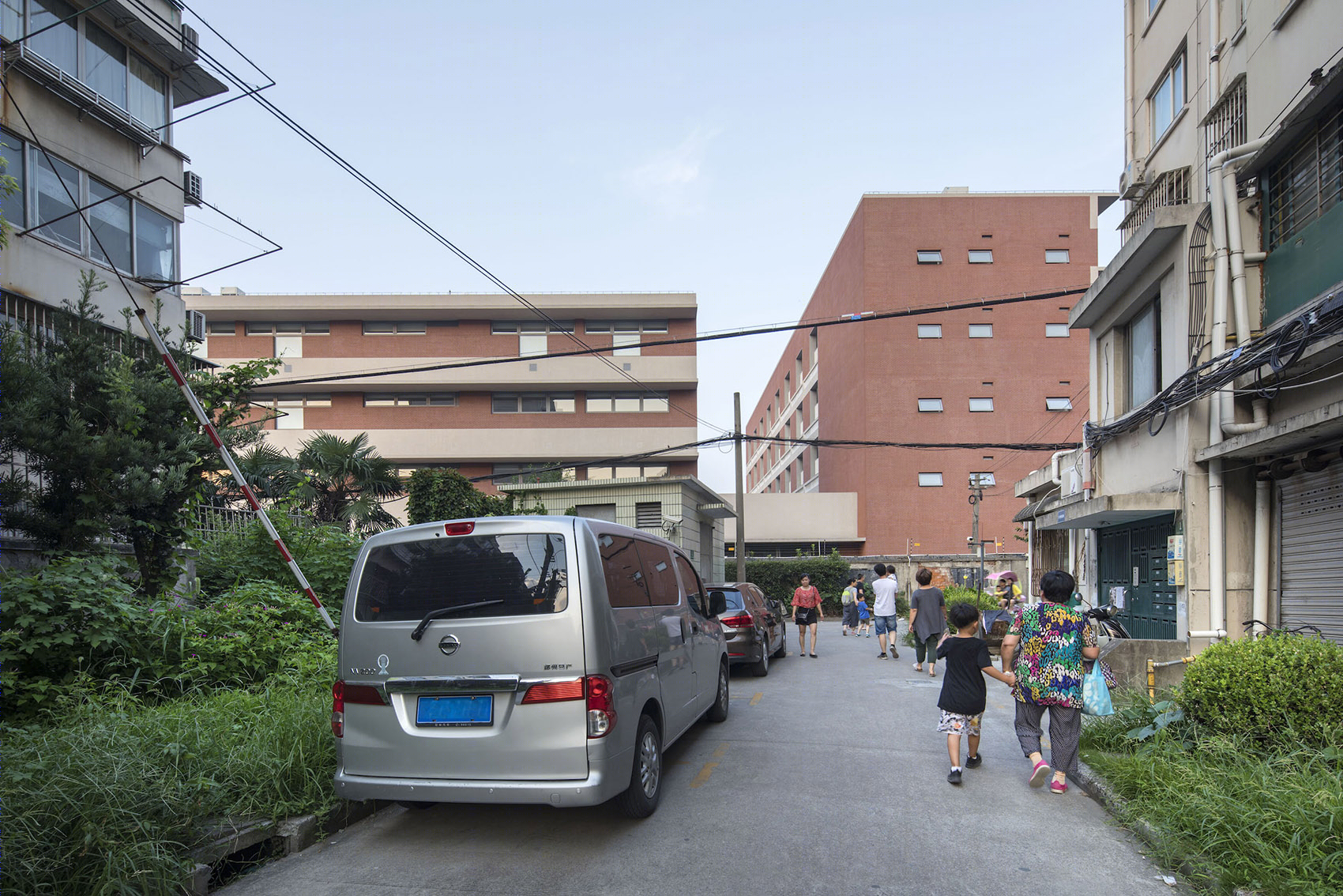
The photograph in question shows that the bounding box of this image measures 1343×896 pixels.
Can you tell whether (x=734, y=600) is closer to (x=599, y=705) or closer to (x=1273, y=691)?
(x=1273, y=691)

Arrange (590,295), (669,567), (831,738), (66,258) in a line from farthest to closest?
(590,295) → (66,258) → (831,738) → (669,567)

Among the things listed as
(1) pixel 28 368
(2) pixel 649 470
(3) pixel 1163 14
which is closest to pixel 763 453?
(2) pixel 649 470

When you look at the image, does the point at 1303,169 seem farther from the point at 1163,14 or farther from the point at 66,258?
the point at 66,258

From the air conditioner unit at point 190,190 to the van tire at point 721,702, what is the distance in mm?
12481

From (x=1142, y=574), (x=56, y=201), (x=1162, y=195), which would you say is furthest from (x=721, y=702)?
(x=56, y=201)

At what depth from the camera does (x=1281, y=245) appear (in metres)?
9.41

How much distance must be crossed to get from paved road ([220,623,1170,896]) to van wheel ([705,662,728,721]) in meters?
1.14

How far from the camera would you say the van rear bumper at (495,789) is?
16.1 ft

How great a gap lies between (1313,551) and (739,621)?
22.8ft

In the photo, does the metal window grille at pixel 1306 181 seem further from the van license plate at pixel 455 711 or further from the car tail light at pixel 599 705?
the van license plate at pixel 455 711

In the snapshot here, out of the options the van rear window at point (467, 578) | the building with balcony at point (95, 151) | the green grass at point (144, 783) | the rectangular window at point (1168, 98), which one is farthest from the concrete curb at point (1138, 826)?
the building with balcony at point (95, 151)

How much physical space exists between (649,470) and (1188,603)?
27457 millimetres

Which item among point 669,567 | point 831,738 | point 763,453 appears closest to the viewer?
point 669,567

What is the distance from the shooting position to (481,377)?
36.9m
